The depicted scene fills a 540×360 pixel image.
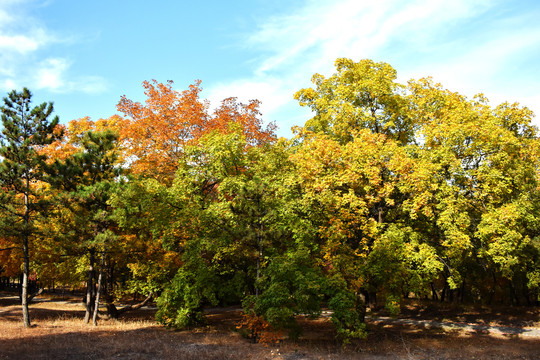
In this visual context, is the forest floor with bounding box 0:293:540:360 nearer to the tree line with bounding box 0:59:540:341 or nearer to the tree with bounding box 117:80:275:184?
the tree line with bounding box 0:59:540:341

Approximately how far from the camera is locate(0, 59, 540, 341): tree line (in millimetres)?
15711

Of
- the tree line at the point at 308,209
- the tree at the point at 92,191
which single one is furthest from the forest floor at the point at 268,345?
the tree at the point at 92,191

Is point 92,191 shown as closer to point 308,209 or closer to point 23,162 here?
point 23,162

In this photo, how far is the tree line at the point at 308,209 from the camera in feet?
51.5

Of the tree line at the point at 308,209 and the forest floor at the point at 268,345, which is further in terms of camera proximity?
the tree line at the point at 308,209

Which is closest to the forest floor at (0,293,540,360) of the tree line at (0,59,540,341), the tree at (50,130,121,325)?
the tree line at (0,59,540,341)

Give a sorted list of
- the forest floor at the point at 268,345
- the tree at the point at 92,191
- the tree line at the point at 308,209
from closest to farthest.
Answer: the forest floor at the point at 268,345, the tree line at the point at 308,209, the tree at the point at 92,191

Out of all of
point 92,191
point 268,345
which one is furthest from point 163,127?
point 268,345

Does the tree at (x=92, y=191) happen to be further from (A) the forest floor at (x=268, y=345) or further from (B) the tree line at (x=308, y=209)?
(A) the forest floor at (x=268, y=345)

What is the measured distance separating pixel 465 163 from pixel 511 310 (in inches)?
610

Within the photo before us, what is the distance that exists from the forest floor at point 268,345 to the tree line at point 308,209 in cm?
107

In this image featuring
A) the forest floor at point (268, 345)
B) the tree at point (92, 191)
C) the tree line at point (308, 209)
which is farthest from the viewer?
the tree at point (92, 191)

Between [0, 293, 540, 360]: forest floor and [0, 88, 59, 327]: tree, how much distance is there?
428 centimetres

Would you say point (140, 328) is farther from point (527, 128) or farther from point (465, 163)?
point (527, 128)
